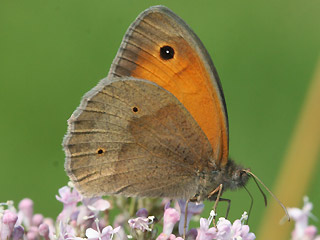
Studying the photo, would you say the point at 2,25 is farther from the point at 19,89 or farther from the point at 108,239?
the point at 108,239

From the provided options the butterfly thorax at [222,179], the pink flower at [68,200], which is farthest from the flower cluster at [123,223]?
the butterfly thorax at [222,179]

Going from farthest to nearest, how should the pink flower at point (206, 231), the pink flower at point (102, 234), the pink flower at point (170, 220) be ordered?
the pink flower at point (170, 220) < the pink flower at point (206, 231) < the pink flower at point (102, 234)

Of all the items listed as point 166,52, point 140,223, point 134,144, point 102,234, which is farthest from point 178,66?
point 102,234

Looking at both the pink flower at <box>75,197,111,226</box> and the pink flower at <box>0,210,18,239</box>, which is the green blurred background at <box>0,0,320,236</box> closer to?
the pink flower at <box>75,197,111,226</box>

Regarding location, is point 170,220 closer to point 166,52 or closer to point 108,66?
point 166,52

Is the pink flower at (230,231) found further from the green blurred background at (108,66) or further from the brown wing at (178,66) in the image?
the green blurred background at (108,66)
